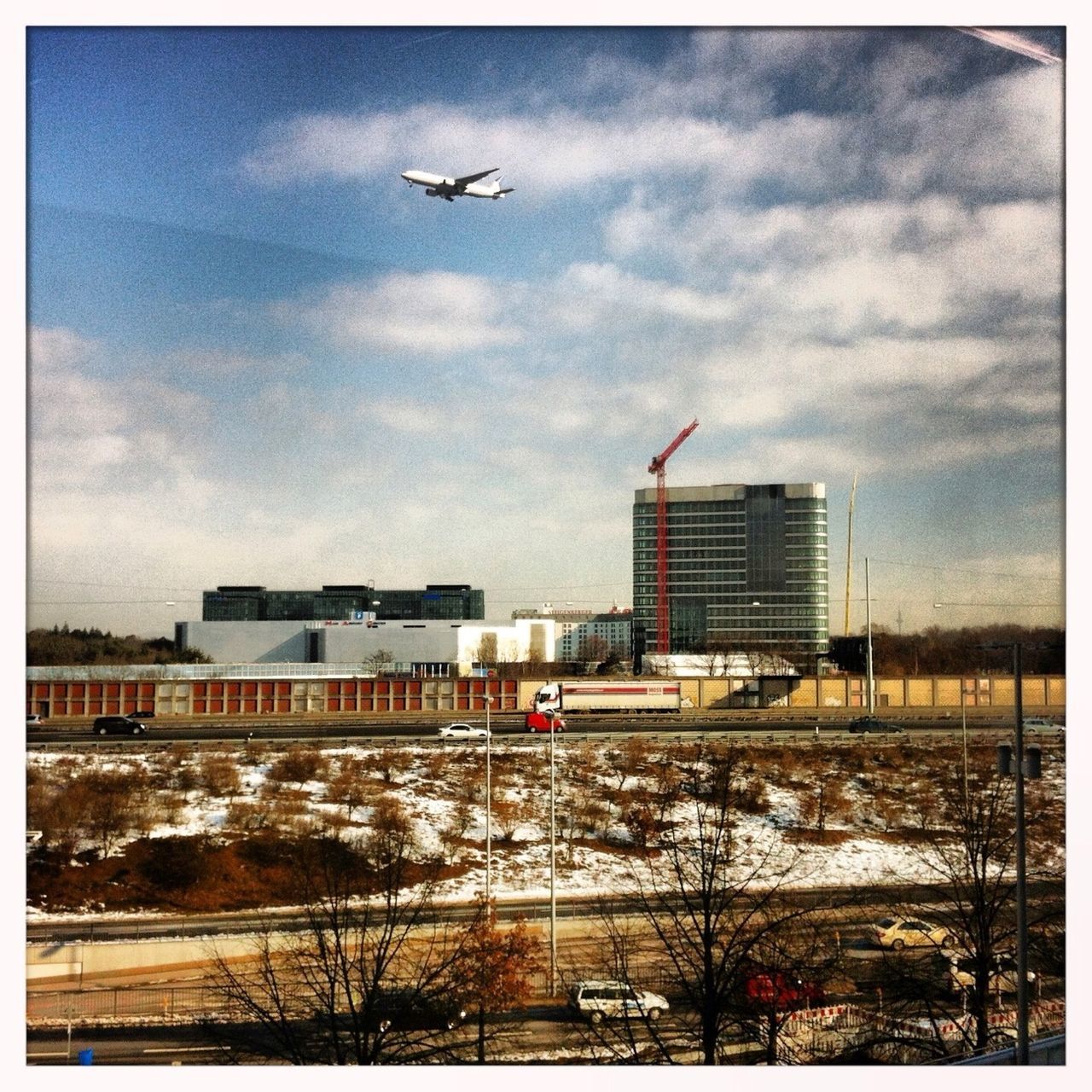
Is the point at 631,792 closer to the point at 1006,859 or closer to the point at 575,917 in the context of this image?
the point at 575,917

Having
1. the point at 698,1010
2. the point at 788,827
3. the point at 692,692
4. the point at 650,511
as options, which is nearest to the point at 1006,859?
the point at 788,827

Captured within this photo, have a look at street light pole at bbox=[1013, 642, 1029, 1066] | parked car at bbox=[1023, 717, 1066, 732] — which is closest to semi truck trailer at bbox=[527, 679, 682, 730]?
parked car at bbox=[1023, 717, 1066, 732]

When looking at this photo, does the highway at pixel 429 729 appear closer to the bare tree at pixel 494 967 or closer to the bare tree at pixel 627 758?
the bare tree at pixel 627 758

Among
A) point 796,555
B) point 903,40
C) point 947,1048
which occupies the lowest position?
point 947,1048

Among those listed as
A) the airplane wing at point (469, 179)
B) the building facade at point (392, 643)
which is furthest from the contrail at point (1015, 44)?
the building facade at point (392, 643)

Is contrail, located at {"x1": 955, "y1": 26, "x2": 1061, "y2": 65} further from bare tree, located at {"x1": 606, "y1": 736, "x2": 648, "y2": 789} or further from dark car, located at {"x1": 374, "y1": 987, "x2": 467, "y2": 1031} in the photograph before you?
bare tree, located at {"x1": 606, "y1": 736, "x2": 648, "y2": 789}
